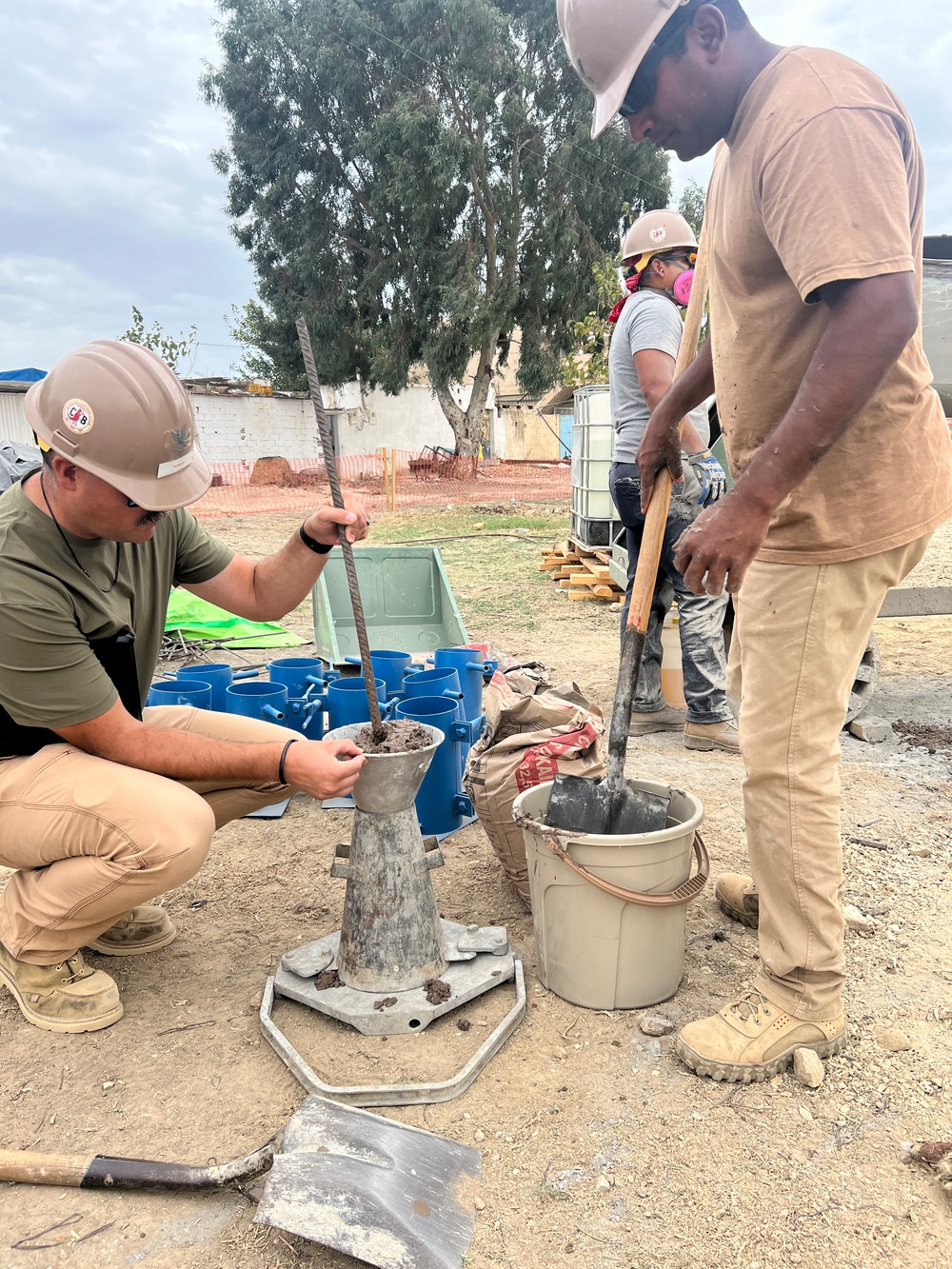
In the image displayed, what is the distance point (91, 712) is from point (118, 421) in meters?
0.70

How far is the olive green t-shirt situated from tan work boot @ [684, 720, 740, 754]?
278cm

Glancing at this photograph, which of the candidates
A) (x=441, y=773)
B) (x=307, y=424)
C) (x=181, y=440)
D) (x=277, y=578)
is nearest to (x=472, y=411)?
(x=307, y=424)

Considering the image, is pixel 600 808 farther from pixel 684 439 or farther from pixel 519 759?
pixel 684 439

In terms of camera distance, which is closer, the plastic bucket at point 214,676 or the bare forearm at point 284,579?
the bare forearm at point 284,579

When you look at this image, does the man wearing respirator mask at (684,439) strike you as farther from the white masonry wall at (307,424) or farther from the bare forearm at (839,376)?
the white masonry wall at (307,424)

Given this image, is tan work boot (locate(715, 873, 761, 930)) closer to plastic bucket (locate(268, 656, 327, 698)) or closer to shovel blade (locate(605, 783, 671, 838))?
shovel blade (locate(605, 783, 671, 838))

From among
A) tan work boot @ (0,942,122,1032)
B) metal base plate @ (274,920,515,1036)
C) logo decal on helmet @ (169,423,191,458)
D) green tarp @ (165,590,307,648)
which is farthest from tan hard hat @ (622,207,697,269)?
green tarp @ (165,590,307,648)

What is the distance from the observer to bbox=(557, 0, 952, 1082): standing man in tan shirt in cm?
161

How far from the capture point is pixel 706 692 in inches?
167

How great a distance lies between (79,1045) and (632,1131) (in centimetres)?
138

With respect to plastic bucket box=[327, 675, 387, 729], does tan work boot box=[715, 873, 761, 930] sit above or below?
below

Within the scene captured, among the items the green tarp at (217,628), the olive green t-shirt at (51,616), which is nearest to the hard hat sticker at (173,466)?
the olive green t-shirt at (51,616)

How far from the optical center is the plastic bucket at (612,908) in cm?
218

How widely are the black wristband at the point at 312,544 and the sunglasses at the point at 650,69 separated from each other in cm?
136
